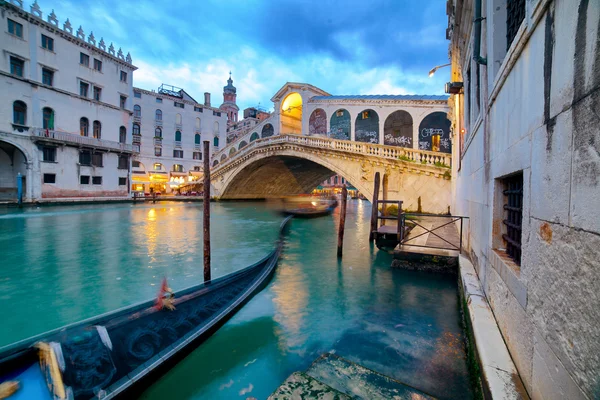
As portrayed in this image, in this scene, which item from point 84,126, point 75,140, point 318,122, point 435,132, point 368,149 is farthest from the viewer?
point 318,122

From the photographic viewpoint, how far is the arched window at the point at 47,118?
64.6 feet

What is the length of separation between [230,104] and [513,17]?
59.1 meters

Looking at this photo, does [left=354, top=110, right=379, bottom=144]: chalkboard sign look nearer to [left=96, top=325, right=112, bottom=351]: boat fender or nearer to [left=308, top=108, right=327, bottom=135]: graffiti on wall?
[left=308, top=108, right=327, bottom=135]: graffiti on wall

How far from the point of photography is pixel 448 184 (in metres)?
11.4

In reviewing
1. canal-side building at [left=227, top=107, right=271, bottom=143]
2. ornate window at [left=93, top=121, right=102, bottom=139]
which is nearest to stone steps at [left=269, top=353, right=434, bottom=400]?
ornate window at [left=93, top=121, right=102, bottom=139]

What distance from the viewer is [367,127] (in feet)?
65.3

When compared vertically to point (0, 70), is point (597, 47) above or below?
below

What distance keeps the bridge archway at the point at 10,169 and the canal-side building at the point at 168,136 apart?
1044cm

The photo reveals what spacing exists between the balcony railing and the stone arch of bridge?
8.63 metres

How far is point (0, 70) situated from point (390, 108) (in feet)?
77.8

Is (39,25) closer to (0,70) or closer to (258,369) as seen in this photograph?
(0,70)

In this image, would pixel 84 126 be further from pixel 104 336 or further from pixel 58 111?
pixel 104 336

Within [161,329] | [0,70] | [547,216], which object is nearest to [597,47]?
[547,216]

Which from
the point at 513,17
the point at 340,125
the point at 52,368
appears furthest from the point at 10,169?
the point at 513,17
